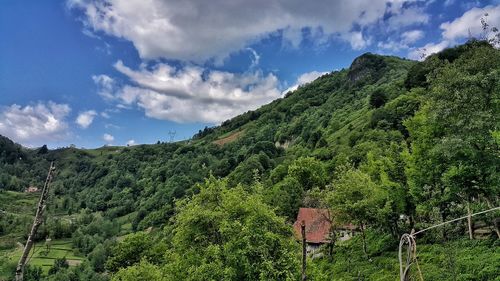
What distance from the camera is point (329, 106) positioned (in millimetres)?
177750

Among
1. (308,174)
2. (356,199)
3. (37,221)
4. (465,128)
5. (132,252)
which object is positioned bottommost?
(132,252)

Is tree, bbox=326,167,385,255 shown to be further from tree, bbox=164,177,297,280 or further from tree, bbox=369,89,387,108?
tree, bbox=369,89,387,108

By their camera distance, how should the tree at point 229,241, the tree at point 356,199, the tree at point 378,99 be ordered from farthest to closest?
the tree at point 378,99 < the tree at point 356,199 < the tree at point 229,241

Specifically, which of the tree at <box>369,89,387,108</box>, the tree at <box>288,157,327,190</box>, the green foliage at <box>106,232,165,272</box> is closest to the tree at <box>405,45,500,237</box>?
the tree at <box>288,157,327,190</box>

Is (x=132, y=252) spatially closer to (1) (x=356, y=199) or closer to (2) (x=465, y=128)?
(1) (x=356, y=199)

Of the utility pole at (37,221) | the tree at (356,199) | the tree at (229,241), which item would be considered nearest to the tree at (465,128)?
the tree at (356,199)

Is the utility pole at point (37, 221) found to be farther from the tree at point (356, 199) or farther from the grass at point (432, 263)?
the tree at point (356, 199)

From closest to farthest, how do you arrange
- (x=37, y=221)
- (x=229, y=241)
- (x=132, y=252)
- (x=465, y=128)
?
(x=37, y=221) → (x=229, y=241) → (x=465, y=128) → (x=132, y=252)

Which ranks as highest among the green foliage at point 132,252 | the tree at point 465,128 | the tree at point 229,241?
the tree at point 465,128

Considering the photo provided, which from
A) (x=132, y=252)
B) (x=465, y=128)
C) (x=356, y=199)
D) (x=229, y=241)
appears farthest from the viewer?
(x=132, y=252)

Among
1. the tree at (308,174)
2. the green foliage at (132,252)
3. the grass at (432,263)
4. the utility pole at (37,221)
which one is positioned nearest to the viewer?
the utility pole at (37,221)

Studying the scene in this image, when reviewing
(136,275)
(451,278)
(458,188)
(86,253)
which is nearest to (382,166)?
(458,188)

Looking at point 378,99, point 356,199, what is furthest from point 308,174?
point 378,99

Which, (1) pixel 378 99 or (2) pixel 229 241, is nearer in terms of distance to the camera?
(2) pixel 229 241
